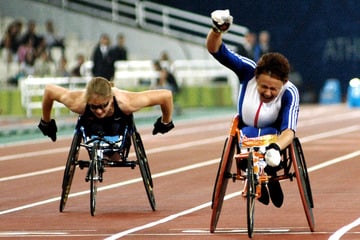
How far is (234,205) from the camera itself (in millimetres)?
14109

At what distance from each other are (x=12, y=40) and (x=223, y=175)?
26.2 meters

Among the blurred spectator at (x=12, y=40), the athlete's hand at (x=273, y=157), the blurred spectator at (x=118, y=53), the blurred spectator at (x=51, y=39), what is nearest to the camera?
the athlete's hand at (x=273, y=157)

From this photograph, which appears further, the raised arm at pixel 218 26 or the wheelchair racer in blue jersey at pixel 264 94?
the wheelchair racer in blue jersey at pixel 264 94

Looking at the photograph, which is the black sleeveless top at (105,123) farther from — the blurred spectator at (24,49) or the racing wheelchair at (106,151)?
the blurred spectator at (24,49)

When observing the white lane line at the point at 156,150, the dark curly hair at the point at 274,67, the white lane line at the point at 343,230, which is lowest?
the white lane line at the point at 156,150

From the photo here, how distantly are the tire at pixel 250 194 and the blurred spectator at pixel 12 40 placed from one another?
86.5ft

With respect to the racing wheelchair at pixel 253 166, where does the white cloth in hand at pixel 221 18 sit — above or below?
above

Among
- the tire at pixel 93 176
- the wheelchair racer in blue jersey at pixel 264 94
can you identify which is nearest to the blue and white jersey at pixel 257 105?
the wheelchair racer in blue jersey at pixel 264 94

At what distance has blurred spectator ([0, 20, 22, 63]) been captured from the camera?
36.9 meters

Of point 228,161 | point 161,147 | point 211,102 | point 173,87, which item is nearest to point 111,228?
point 228,161

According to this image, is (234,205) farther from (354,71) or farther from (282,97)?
(354,71)

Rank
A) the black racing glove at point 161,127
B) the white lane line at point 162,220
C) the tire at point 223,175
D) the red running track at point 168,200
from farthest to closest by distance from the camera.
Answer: the black racing glove at point 161,127, the red running track at point 168,200, the white lane line at point 162,220, the tire at point 223,175

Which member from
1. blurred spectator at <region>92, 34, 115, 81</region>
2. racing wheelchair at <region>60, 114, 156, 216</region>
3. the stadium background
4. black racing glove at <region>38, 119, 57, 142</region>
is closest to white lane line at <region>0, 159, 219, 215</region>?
racing wheelchair at <region>60, 114, 156, 216</region>

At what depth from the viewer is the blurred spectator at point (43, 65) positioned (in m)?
37.4
